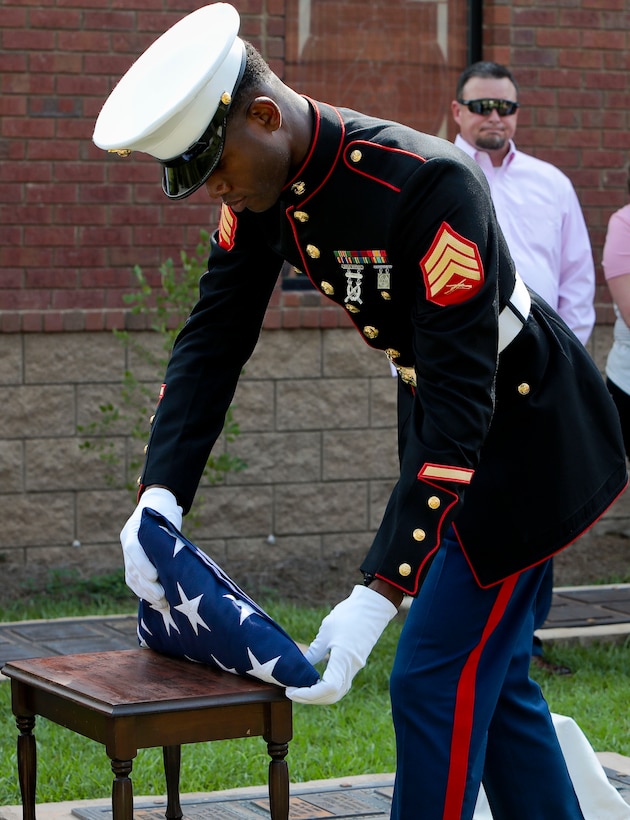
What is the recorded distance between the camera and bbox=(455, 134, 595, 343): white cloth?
579 cm

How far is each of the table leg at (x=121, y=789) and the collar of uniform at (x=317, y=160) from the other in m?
1.17

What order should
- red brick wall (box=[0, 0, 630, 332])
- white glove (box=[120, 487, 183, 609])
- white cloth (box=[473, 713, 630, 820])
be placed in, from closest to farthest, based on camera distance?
white glove (box=[120, 487, 183, 609]), white cloth (box=[473, 713, 630, 820]), red brick wall (box=[0, 0, 630, 332])

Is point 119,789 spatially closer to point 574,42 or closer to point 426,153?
point 426,153

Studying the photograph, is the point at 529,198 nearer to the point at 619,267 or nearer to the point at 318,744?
the point at 619,267

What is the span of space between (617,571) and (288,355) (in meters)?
2.05

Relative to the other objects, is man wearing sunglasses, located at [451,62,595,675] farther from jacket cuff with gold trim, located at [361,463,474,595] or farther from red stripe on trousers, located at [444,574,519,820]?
jacket cuff with gold trim, located at [361,463,474,595]

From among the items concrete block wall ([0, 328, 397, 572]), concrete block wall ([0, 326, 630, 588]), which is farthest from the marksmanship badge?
concrete block wall ([0, 326, 630, 588])

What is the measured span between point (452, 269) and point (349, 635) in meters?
0.72

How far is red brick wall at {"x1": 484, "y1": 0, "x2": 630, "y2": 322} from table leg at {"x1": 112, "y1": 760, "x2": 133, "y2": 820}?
213 inches

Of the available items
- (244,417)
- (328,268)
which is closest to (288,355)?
(244,417)

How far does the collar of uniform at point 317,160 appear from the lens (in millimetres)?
2986

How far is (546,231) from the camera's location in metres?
5.86

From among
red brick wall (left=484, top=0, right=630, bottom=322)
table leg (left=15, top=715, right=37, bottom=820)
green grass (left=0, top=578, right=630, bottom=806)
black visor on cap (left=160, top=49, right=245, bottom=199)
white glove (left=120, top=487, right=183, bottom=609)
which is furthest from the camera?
red brick wall (left=484, top=0, right=630, bottom=322)

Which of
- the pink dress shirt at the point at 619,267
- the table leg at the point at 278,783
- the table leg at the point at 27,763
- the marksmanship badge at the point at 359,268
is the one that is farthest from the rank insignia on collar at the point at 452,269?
the pink dress shirt at the point at 619,267
